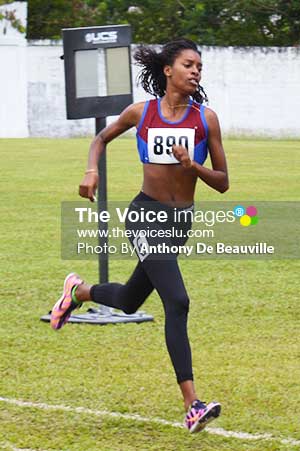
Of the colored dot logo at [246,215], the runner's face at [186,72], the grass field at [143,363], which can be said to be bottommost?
the colored dot logo at [246,215]

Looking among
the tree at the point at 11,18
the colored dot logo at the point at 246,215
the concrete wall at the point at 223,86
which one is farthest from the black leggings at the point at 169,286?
the tree at the point at 11,18

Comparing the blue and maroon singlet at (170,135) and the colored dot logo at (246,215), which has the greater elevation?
the blue and maroon singlet at (170,135)

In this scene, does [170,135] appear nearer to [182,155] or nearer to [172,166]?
[172,166]

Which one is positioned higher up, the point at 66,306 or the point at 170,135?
the point at 170,135

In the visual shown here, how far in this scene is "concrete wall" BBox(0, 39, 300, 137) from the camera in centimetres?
3316

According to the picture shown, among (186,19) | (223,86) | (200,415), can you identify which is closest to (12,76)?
(223,86)

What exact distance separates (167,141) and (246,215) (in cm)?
1061

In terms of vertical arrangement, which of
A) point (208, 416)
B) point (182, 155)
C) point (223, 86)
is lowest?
point (208, 416)

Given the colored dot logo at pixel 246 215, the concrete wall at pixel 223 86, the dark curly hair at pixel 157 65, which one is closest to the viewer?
the dark curly hair at pixel 157 65

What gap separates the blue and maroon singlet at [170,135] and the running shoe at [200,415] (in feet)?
4.33

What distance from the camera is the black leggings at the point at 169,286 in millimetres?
6191

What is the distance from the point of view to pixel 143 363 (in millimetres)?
7816

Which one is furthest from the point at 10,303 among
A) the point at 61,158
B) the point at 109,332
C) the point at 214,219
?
the point at 61,158

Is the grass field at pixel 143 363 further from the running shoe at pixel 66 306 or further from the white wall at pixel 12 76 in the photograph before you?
the white wall at pixel 12 76
